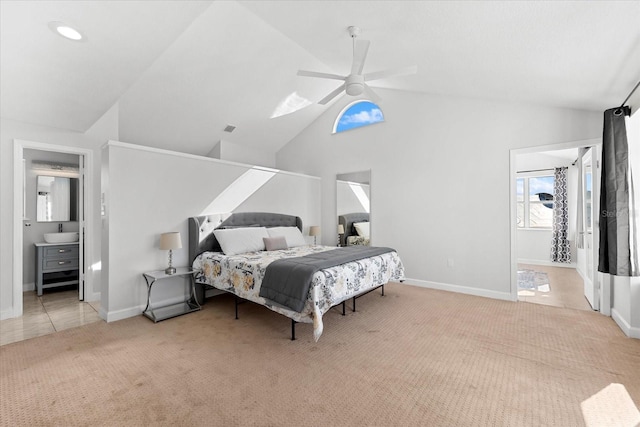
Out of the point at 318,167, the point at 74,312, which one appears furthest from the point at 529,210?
the point at 74,312

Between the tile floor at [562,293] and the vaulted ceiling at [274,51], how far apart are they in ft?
8.31

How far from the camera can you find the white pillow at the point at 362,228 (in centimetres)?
564

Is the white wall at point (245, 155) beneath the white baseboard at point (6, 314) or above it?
above

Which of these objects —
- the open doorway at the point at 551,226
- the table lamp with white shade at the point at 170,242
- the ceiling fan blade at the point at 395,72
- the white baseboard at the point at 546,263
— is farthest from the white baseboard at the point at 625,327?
the table lamp with white shade at the point at 170,242

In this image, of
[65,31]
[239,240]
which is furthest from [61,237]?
[65,31]

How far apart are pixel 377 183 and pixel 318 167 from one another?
1.50 meters

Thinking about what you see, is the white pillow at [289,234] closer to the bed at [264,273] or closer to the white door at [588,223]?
the bed at [264,273]

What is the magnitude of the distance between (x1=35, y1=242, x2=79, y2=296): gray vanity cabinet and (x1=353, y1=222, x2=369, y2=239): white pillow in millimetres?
4796

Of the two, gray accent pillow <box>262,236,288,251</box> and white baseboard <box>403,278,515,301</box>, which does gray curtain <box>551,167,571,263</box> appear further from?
gray accent pillow <box>262,236,288,251</box>

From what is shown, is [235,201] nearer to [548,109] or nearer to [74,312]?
[74,312]

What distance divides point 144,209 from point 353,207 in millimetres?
3605

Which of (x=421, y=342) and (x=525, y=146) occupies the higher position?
(x=525, y=146)

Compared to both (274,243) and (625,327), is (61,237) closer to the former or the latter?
(274,243)

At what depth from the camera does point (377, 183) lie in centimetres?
547
